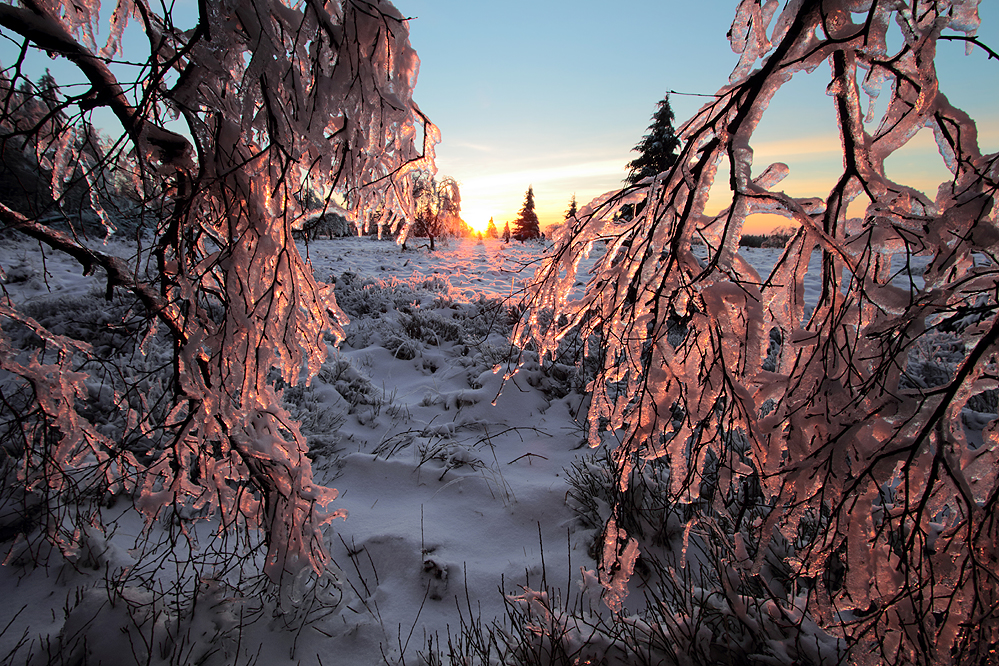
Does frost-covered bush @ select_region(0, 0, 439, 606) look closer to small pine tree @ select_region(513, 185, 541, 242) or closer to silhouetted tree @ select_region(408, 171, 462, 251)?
silhouetted tree @ select_region(408, 171, 462, 251)

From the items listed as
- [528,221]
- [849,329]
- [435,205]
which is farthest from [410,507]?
[528,221]

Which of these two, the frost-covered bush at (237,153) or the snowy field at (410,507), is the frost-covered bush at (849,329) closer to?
the snowy field at (410,507)

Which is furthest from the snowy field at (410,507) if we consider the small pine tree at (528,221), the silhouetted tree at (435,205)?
the small pine tree at (528,221)

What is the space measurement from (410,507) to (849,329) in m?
3.06

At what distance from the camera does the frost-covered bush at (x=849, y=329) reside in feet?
3.42

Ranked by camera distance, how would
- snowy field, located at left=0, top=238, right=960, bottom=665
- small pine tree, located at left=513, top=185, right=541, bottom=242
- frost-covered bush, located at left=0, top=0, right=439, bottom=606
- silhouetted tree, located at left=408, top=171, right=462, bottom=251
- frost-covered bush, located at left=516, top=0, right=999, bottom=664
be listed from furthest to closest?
small pine tree, located at left=513, top=185, right=541, bottom=242, snowy field, located at left=0, top=238, right=960, bottom=665, silhouetted tree, located at left=408, top=171, right=462, bottom=251, frost-covered bush, located at left=0, top=0, right=439, bottom=606, frost-covered bush, located at left=516, top=0, right=999, bottom=664

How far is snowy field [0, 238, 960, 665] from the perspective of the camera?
2.19 metres

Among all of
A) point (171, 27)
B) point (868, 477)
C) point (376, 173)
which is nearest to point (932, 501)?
point (868, 477)

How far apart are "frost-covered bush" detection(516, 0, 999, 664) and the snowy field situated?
0.59 metres

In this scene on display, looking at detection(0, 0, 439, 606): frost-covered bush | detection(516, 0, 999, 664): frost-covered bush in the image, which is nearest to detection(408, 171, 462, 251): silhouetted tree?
detection(0, 0, 439, 606): frost-covered bush

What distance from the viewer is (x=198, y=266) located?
1461 millimetres

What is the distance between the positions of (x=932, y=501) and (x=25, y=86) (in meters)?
3.25

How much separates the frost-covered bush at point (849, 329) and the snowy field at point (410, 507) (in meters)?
0.59

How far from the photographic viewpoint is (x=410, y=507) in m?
3.28
